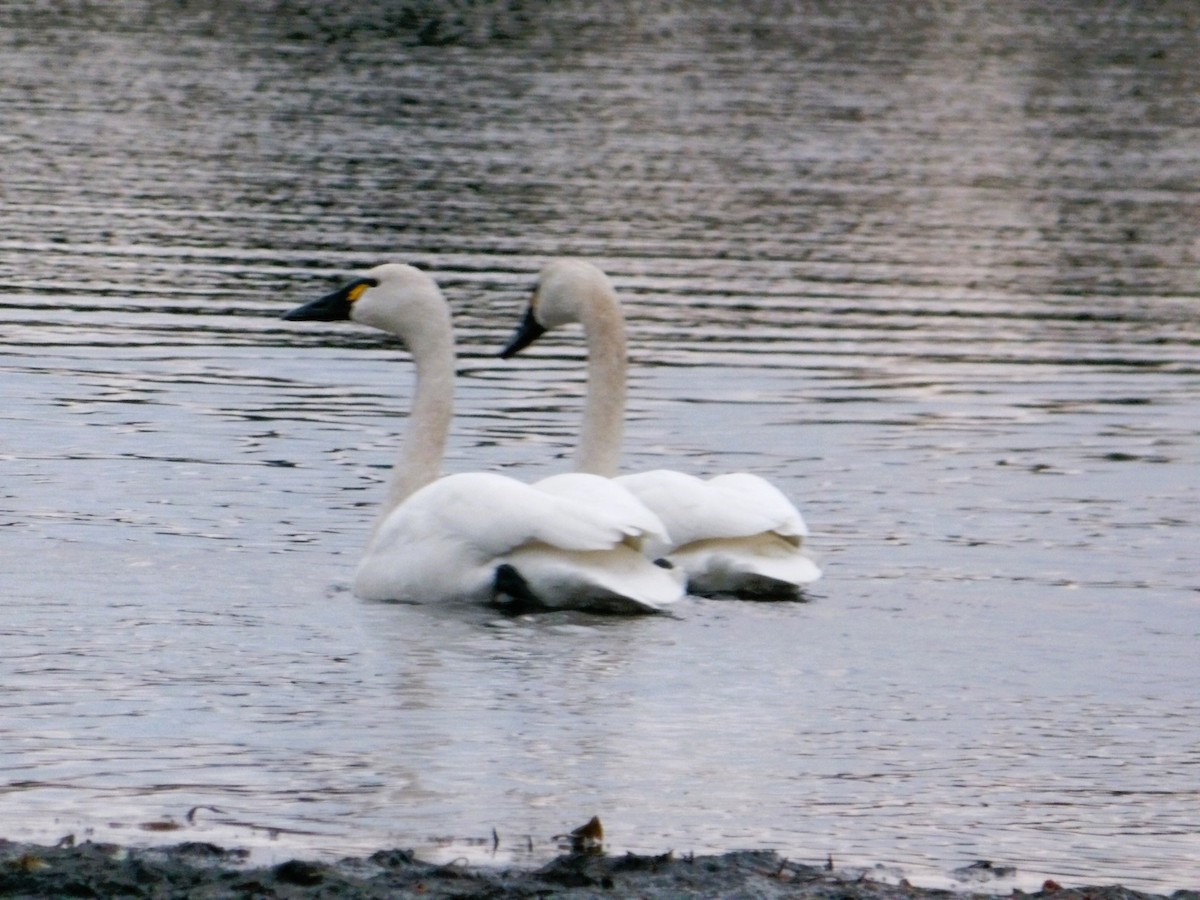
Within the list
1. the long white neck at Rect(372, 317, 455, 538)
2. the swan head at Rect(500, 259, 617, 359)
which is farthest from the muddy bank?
the swan head at Rect(500, 259, 617, 359)

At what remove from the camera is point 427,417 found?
39.5 feet

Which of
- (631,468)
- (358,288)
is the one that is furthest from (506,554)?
(631,468)

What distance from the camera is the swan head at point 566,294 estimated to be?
1267 cm

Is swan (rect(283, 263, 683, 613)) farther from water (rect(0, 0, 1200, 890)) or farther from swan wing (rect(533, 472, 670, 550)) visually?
water (rect(0, 0, 1200, 890))

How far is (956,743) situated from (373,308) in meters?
4.34

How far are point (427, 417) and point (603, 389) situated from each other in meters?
0.85

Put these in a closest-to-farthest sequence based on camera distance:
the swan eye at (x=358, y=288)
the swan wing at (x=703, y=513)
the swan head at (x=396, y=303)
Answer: the swan wing at (x=703, y=513) → the swan head at (x=396, y=303) → the swan eye at (x=358, y=288)

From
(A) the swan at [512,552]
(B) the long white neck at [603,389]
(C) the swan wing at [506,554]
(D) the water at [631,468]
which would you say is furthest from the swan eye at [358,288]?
(C) the swan wing at [506,554]

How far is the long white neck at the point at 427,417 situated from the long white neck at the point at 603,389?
0.65m

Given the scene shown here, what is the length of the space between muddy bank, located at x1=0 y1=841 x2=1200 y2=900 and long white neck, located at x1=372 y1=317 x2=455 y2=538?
4.98 m

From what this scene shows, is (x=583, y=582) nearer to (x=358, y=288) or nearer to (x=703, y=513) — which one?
(x=703, y=513)

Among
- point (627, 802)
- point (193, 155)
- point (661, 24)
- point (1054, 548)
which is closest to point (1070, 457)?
point (1054, 548)

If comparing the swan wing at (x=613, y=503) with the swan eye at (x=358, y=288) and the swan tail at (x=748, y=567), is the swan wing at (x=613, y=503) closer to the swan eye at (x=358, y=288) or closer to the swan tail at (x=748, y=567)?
the swan tail at (x=748, y=567)

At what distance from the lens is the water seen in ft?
26.5
